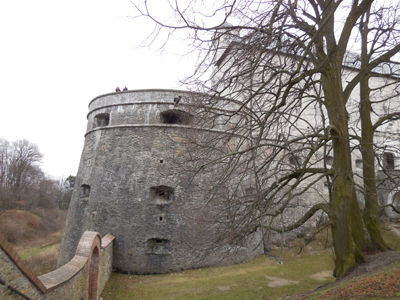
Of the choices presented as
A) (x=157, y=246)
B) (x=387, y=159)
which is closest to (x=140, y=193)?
(x=157, y=246)

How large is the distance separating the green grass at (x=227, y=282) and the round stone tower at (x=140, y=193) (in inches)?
15.9

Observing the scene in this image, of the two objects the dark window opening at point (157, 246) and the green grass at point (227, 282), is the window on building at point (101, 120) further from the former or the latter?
the green grass at point (227, 282)

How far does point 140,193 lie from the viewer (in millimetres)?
8453

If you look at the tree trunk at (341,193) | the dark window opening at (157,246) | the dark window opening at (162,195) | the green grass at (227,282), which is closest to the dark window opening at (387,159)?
the tree trunk at (341,193)

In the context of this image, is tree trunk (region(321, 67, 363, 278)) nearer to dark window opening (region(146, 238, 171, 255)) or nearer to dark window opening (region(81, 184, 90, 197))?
dark window opening (region(146, 238, 171, 255))

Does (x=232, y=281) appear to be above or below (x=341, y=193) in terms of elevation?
below

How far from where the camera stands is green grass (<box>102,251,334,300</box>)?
6.14 metres

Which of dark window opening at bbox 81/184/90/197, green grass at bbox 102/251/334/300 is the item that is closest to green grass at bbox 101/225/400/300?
green grass at bbox 102/251/334/300

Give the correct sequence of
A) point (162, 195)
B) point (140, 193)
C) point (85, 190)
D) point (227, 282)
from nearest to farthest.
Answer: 1. point (227, 282)
2. point (140, 193)
3. point (162, 195)
4. point (85, 190)

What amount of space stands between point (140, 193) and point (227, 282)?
3.94 m

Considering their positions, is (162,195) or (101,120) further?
(101,120)

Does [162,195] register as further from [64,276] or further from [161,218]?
[64,276]

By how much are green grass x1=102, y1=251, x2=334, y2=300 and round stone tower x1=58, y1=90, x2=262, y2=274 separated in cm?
41

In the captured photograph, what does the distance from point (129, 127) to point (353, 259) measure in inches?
306
